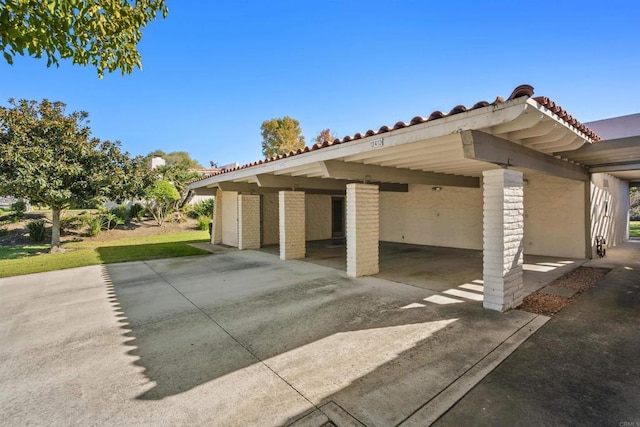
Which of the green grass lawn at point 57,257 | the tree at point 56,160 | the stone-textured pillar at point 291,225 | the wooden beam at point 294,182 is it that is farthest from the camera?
the tree at point 56,160

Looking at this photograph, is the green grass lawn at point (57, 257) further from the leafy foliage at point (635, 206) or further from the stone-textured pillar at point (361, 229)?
the leafy foliage at point (635, 206)

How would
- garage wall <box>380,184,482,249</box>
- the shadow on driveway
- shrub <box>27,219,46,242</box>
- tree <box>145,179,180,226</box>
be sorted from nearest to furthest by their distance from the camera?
1. the shadow on driveway
2. garage wall <box>380,184,482,249</box>
3. shrub <box>27,219,46,242</box>
4. tree <box>145,179,180,226</box>

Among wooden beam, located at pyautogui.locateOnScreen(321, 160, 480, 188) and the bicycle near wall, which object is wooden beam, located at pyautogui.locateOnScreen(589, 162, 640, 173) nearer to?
the bicycle near wall

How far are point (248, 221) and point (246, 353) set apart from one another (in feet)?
31.2

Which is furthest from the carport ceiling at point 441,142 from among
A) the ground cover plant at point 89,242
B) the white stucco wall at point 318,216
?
the ground cover plant at point 89,242

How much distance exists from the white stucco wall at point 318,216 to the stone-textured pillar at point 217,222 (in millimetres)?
4371

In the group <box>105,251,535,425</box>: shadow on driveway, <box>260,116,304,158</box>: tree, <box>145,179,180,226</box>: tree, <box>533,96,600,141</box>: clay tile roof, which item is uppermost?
<box>260,116,304,158</box>: tree

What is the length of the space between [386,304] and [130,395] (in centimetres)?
374

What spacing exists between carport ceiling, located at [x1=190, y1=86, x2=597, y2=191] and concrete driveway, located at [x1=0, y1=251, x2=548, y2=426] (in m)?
2.58

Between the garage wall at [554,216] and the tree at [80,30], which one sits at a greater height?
the tree at [80,30]

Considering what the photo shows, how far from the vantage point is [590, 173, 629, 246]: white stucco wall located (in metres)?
9.28

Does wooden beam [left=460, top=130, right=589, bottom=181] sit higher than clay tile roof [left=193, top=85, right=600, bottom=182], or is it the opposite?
clay tile roof [left=193, top=85, right=600, bottom=182]

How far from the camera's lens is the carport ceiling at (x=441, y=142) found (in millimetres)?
3670

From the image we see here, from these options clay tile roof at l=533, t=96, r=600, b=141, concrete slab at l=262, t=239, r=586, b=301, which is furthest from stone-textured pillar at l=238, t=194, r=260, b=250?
clay tile roof at l=533, t=96, r=600, b=141
